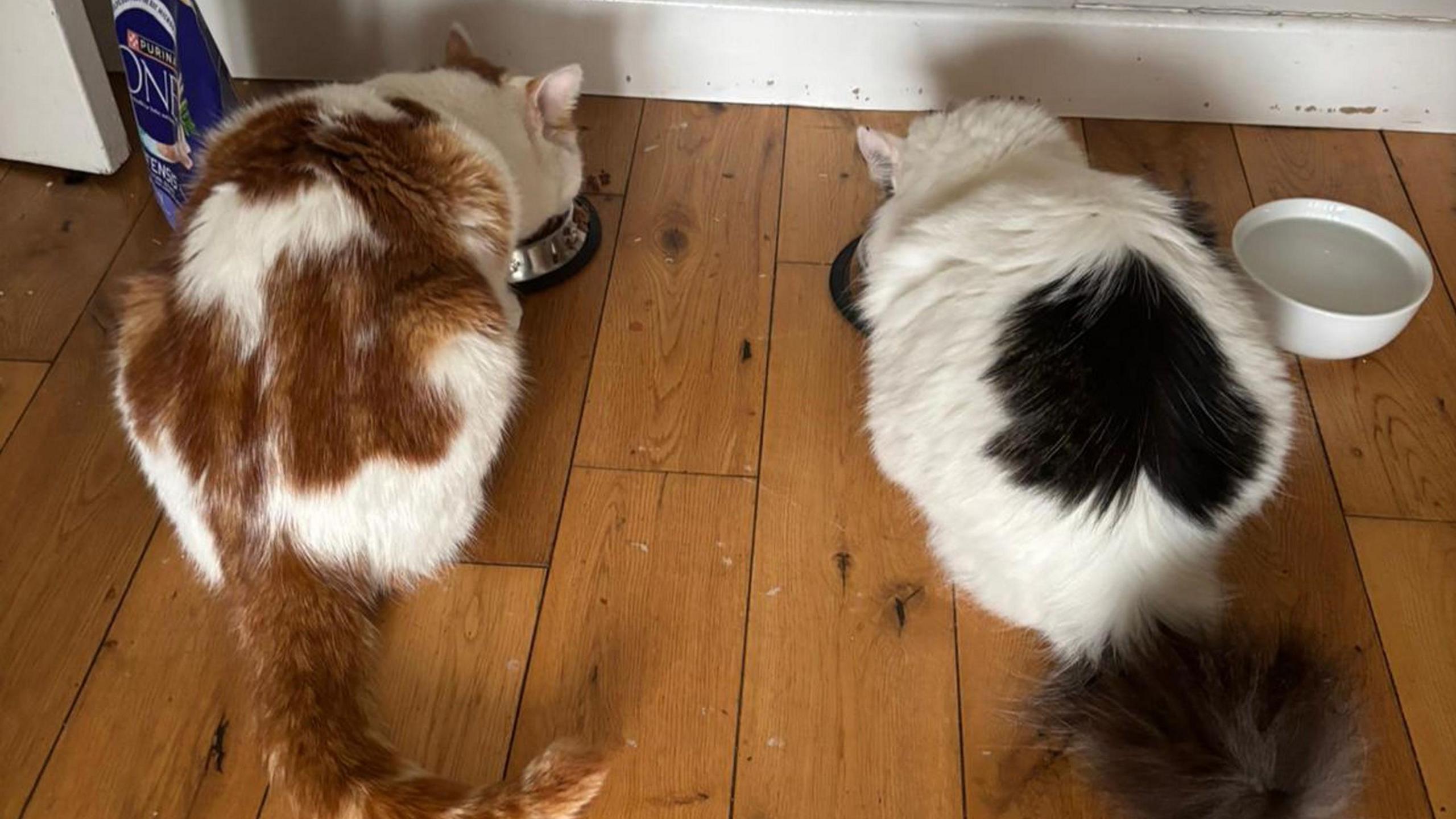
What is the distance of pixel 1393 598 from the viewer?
4.79ft

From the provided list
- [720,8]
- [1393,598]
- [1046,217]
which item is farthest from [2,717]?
[1393,598]

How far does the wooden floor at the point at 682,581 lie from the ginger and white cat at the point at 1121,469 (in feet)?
0.50

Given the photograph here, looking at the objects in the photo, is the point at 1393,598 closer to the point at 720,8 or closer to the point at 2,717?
the point at 720,8

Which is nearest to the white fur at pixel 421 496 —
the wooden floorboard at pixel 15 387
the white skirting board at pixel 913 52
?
the wooden floorboard at pixel 15 387

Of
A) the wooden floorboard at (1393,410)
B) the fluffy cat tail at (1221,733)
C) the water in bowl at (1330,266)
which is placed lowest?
the wooden floorboard at (1393,410)

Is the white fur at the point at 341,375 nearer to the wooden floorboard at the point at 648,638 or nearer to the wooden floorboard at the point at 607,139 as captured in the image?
the wooden floorboard at the point at 648,638

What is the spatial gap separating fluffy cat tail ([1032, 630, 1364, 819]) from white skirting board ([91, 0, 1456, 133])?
1.15 metres

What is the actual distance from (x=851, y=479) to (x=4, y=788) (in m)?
1.04

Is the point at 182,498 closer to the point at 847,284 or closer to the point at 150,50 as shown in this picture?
the point at 150,50

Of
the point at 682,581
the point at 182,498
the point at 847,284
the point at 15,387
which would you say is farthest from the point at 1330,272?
the point at 15,387

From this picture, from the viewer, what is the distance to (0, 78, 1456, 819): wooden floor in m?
1.31

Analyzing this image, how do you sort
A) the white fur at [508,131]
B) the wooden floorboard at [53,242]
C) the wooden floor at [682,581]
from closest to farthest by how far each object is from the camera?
1. the wooden floor at [682,581]
2. the white fur at [508,131]
3. the wooden floorboard at [53,242]

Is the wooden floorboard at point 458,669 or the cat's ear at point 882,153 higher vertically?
the cat's ear at point 882,153

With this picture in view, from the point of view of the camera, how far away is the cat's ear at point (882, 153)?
62.4 inches
